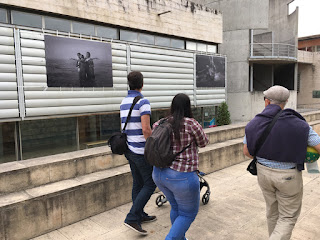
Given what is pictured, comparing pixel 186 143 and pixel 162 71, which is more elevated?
pixel 162 71

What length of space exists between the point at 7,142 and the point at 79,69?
340 cm

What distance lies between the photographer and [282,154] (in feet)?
8.23

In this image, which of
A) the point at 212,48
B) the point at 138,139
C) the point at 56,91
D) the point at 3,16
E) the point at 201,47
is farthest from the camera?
the point at 212,48

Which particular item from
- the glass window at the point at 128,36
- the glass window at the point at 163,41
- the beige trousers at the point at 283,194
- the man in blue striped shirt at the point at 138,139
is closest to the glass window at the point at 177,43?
the glass window at the point at 163,41

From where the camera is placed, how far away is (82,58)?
9570mm

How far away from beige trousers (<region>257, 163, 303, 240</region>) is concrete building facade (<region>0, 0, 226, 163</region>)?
775cm

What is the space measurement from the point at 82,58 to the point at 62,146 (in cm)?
332

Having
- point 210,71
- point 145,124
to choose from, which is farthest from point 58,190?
point 210,71

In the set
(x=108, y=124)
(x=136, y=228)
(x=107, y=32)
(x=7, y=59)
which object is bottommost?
(x=136, y=228)

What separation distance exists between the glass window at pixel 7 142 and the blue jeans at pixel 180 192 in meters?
7.37

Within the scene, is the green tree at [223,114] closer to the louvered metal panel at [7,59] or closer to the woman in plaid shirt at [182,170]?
the louvered metal panel at [7,59]

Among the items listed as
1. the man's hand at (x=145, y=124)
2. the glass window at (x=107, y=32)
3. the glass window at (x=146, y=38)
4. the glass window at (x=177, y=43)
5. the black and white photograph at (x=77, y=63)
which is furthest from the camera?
the glass window at (x=177, y=43)

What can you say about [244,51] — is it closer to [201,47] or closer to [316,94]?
Result: [201,47]

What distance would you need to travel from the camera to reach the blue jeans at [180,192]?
2.61 metres
